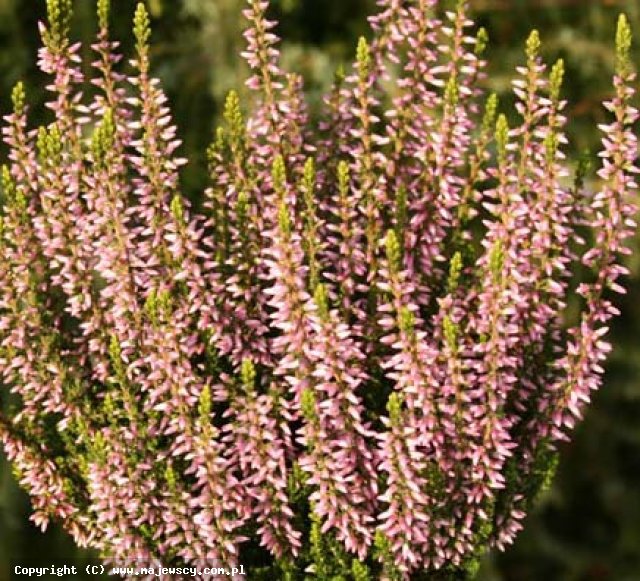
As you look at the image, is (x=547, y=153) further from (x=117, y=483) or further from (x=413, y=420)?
(x=117, y=483)

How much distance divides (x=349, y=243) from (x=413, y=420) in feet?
1.16

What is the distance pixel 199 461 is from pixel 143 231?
43 centimetres

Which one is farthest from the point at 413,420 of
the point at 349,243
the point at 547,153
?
the point at 547,153

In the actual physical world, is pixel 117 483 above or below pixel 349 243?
below

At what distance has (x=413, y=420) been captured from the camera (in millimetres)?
2096

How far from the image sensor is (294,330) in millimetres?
2039

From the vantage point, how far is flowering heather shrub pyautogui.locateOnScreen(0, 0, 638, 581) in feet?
6.83

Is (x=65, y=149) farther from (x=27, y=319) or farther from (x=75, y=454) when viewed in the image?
(x=75, y=454)

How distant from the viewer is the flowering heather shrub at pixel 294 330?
208 centimetres

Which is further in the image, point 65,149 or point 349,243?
point 65,149

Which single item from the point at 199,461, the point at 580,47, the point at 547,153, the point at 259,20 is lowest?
the point at 580,47

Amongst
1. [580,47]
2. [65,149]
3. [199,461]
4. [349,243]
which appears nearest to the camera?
[199,461]

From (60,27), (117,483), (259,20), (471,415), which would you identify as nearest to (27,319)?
(117,483)

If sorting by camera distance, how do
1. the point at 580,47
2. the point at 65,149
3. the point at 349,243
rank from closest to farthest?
the point at 349,243, the point at 65,149, the point at 580,47
